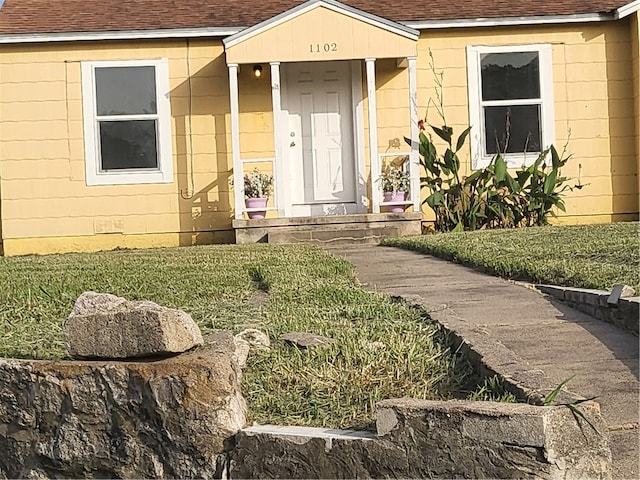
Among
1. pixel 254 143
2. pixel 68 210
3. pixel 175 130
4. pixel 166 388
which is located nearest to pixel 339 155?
pixel 254 143

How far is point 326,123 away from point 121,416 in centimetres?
1022

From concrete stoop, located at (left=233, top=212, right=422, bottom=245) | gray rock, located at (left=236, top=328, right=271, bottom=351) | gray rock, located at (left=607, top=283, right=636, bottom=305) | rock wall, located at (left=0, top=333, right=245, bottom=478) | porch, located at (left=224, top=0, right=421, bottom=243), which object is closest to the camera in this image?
rock wall, located at (left=0, top=333, right=245, bottom=478)

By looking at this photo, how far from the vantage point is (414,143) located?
12.8m

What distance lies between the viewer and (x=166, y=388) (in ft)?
11.7

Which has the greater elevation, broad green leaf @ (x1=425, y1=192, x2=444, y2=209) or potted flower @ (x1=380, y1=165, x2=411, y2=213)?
potted flower @ (x1=380, y1=165, x2=411, y2=213)

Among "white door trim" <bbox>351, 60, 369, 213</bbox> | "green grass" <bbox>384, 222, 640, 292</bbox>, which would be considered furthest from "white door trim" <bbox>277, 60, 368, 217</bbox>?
"green grass" <bbox>384, 222, 640, 292</bbox>

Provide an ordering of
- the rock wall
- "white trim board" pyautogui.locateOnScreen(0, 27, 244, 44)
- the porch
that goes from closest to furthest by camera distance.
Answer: the rock wall < the porch < "white trim board" pyautogui.locateOnScreen(0, 27, 244, 44)

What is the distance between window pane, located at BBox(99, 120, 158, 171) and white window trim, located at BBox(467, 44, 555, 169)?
4.54 m

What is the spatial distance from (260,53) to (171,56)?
1.48 metres

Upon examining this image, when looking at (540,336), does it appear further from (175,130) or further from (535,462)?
(175,130)

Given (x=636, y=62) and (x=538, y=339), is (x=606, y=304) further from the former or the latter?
(x=636, y=62)

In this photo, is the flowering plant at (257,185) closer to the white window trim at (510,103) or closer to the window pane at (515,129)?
the white window trim at (510,103)

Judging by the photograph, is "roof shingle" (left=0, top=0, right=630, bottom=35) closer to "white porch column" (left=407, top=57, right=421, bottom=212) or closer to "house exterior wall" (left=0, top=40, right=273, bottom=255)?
"house exterior wall" (left=0, top=40, right=273, bottom=255)

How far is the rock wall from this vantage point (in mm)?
3533
